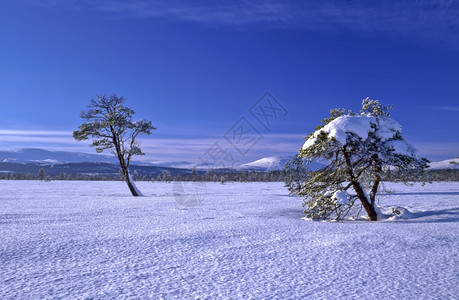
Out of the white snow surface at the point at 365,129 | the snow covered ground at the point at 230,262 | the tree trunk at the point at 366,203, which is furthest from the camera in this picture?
the tree trunk at the point at 366,203

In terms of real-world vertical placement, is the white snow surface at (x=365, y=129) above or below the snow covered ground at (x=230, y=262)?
above

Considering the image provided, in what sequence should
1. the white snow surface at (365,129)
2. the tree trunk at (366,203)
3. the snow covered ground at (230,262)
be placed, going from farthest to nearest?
the tree trunk at (366,203), the white snow surface at (365,129), the snow covered ground at (230,262)

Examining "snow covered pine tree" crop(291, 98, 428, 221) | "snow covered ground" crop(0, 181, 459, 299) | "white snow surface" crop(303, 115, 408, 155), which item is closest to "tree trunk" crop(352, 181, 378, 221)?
"snow covered pine tree" crop(291, 98, 428, 221)

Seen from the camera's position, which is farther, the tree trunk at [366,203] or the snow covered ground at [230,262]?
the tree trunk at [366,203]

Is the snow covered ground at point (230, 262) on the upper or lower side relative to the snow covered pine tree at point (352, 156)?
lower

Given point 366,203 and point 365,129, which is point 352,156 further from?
point 366,203

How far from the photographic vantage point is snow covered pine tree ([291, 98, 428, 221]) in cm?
998

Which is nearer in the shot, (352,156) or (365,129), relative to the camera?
(365,129)

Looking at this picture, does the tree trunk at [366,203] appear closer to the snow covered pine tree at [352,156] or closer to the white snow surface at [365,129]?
the snow covered pine tree at [352,156]

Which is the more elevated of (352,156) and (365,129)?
(365,129)

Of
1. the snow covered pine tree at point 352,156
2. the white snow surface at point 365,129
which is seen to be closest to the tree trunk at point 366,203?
the snow covered pine tree at point 352,156

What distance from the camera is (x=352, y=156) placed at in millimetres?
10695

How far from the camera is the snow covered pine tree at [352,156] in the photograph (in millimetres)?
9984

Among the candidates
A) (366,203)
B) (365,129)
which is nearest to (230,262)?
(365,129)
